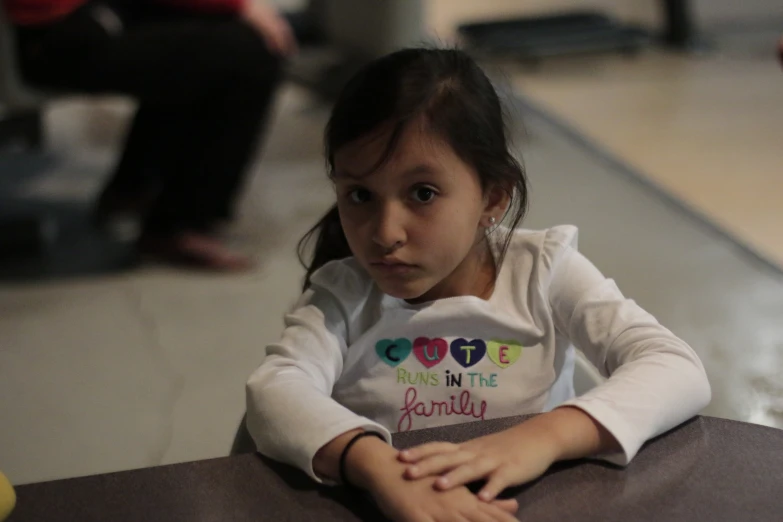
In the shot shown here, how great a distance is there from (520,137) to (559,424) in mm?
2336

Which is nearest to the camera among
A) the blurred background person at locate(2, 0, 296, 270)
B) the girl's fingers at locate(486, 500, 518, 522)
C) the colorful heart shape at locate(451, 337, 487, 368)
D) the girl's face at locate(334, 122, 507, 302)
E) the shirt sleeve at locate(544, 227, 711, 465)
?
the girl's fingers at locate(486, 500, 518, 522)

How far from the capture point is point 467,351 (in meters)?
0.96

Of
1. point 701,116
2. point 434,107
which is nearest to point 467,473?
point 434,107

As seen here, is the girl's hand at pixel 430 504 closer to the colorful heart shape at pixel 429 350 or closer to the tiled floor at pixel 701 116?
the colorful heart shape at pixel 429 350

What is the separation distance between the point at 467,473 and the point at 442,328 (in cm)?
30

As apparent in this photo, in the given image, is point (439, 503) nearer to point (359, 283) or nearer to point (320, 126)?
point (359, 283)

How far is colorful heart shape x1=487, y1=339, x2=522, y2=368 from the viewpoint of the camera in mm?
959

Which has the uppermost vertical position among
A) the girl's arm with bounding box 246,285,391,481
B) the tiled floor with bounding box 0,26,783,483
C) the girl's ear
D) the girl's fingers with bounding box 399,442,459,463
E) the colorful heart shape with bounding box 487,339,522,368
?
the girl's ear

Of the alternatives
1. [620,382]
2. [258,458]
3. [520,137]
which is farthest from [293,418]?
[520,137]

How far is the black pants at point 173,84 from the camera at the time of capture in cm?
207

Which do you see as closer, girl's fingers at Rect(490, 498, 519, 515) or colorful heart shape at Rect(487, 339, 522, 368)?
girl's fingers at Rect(490, 498, 519, 515)

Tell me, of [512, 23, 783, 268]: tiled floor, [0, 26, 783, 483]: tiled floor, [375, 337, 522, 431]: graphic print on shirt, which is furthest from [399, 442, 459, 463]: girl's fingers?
[512, 23, 783, 268]: tiled floor

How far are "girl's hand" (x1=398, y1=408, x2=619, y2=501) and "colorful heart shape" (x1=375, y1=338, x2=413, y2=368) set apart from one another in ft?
0.78

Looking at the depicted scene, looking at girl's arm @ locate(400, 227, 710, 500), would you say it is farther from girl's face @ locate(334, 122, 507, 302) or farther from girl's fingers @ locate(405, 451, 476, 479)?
girl's face @ locate(334, 122, 507, 302)
